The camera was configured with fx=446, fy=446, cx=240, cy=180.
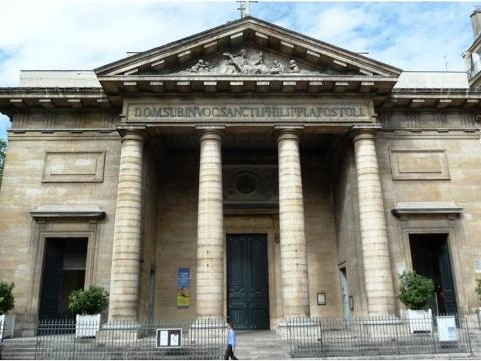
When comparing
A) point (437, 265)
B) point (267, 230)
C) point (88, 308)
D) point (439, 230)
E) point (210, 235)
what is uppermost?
point (267, 230)

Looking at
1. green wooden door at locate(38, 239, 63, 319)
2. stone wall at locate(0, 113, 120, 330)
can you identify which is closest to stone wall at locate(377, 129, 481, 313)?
stone wall at locate(0, 113, 120, 330)

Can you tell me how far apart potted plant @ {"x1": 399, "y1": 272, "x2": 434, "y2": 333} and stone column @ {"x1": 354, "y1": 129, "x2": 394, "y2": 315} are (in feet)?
1.82

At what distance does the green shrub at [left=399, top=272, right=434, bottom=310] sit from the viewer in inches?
597

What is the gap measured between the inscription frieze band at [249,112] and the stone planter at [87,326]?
7.14m

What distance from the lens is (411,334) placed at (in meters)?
14.6

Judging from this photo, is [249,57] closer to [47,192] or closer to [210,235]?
[210,235]

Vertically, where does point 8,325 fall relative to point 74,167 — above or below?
below

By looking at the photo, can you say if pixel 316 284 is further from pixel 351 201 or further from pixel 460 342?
pixel 460 342

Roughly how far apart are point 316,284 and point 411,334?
5.37 metres

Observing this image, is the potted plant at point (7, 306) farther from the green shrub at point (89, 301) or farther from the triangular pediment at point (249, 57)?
the triangular pediment at point (249, 57)

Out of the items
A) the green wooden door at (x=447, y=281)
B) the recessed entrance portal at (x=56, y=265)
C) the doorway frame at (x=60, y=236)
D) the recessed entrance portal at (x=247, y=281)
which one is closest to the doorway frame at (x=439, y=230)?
the green wooden door at (x=447, y=281)

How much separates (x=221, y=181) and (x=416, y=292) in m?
7.83

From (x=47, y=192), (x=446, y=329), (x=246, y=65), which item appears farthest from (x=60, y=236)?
(x=446, y=329)

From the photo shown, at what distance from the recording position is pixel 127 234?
15.5 meters
